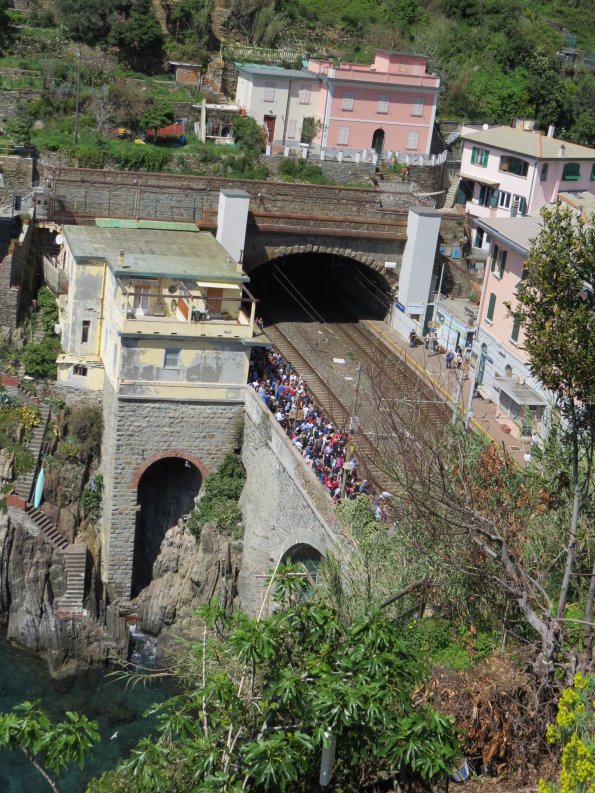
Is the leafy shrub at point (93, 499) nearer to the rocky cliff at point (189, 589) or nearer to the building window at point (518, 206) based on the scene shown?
the rocky cliff at point (189, 589)

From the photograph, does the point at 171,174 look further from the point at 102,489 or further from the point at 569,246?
the point at 569,246

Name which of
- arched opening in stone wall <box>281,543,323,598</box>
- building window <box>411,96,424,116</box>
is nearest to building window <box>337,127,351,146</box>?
building window <box>411,96,424,116</box>

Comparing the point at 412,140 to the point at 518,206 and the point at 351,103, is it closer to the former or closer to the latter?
the point at 351,103

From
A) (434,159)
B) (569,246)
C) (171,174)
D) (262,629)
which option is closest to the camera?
(262,629)

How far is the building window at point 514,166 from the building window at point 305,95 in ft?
31.0

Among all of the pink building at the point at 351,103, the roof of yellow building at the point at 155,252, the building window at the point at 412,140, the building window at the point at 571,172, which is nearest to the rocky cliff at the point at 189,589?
the roof of yellow building at the point at 155,252

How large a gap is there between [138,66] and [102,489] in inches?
1097

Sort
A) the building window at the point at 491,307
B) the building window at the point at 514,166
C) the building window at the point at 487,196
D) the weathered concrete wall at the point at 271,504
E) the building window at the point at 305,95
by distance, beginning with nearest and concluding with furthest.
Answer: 1. the weathered concrete wall at the point at 271,504
2. the building window at the point at 491,307
3. the building window at the point at 514,166
4. the building window at the point at 487,196
5. the building window at the point at 305,95

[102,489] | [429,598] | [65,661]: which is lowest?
[65,661]

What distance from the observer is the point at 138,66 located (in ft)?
195

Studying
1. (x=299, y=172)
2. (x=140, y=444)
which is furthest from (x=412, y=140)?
(x=140, y=444)

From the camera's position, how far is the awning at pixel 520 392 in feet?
123

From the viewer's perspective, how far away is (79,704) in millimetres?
33469

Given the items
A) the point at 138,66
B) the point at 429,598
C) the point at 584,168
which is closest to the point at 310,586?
the point at 429,598
